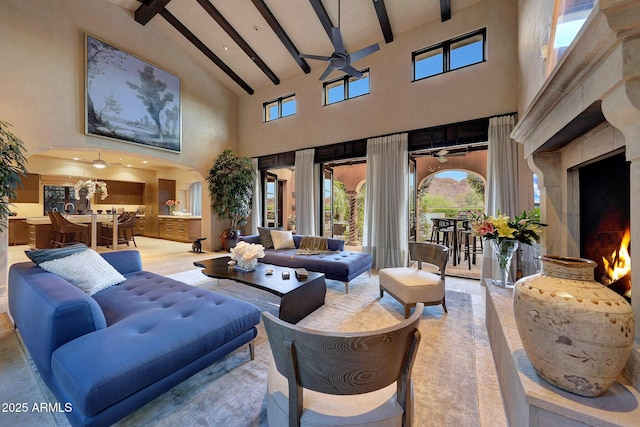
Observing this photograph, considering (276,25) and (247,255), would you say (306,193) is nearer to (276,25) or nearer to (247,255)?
(247,255)

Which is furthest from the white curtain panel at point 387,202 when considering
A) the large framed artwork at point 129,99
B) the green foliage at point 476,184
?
the large framed artwork at point 129,99

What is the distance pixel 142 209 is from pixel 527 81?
1165 cm

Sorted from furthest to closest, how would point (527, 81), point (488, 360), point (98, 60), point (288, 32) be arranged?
point (288, 32) < point (98, 60) < point (527, 81) < point (488, 360)

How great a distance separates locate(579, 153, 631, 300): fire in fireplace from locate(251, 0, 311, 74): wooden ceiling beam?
4.96 metres

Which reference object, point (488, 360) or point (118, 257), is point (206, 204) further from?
point (488, 360)

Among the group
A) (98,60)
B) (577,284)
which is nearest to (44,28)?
(98,60)

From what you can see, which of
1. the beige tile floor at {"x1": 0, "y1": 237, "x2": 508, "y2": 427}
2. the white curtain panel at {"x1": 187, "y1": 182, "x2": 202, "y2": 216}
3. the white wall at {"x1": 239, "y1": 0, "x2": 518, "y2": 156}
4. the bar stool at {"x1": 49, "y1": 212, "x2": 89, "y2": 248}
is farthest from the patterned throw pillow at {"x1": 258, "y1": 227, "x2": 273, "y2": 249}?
the white curtain panel at {"x1": 187, "y1": 182, "x2": 202, "y2": 216}

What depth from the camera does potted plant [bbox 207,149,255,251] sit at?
6422 mm

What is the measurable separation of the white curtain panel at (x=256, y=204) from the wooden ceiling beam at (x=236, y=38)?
2213 millimetres

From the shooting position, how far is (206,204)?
7020mm

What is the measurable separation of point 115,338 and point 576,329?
2.17 meters

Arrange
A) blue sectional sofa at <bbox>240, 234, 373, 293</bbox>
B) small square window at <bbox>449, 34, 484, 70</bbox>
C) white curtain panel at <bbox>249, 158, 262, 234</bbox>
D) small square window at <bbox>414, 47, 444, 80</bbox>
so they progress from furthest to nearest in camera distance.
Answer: white curtain panel at <bbox>249, 158, 262, 234</bbox>, small square window at <bbox>414, 47, 444, 80</bbox>, small square window at <bbox>449, 34, 484, 70</bbox>, blue sectional sofa at <bbox>240, 234, 373, 293</bbox>

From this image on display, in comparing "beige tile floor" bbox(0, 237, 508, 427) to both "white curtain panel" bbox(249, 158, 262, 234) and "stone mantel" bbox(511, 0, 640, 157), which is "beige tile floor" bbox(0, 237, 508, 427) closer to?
"white curtain panel" bbox(249, 158, 262, 234)

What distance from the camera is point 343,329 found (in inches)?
97.0
